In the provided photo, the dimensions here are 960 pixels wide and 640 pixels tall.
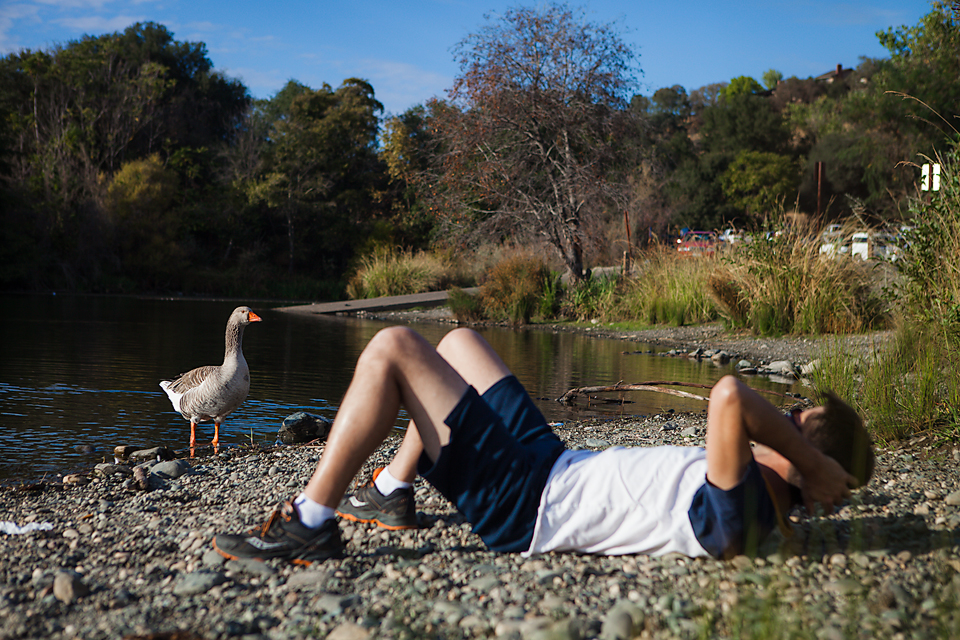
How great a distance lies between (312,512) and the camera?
247 centimetres

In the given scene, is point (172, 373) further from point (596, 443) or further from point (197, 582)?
point (197, 582)

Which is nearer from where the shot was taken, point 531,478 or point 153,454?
point 531,478

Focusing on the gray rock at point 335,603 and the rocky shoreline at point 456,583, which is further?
the gray rock at point 335,603

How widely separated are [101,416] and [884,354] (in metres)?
6.00

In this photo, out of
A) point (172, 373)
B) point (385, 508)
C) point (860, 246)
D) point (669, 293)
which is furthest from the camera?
point (669, 293)

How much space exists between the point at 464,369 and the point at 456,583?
2.51 feet

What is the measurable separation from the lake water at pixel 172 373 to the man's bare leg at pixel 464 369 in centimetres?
278

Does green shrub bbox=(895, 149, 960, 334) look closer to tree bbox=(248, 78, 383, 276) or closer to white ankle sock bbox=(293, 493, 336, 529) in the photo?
white ankle sock bbox=(293, 493, 336, 529)

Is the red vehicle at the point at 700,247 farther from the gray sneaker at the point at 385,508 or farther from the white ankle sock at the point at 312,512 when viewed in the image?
the white ankle sock at the point at 312,512

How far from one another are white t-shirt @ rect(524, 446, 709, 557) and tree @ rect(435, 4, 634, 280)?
16.6 m

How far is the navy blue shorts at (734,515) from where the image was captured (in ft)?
7.48

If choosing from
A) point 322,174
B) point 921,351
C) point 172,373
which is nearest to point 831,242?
point 921,351

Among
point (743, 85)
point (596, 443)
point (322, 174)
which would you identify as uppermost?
point (743, 85)

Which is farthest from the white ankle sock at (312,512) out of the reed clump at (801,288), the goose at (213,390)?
the reed clump at (801,288)
